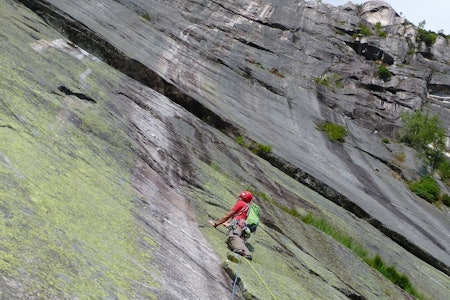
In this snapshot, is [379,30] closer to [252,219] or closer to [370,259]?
[370,259]

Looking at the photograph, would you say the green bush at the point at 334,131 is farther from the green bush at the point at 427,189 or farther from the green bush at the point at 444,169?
the green bush at the point at 444,169

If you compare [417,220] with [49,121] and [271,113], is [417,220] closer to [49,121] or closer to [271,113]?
[271,113]

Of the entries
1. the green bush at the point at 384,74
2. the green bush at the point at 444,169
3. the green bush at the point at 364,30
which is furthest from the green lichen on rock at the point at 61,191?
the green bush at the point at 364,30

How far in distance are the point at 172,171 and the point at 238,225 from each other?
A: 90.9 inches

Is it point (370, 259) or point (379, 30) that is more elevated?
point (379, 30)

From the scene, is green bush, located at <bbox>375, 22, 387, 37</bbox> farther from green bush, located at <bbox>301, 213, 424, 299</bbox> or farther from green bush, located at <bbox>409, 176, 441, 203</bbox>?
green bush, located at <bbox>301, 213, 424, 299</bbox>

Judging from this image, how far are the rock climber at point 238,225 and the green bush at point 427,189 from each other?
68.0ft

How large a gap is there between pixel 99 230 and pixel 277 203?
8562mm

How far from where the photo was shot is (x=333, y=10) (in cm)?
5341

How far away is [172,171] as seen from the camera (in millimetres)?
11484

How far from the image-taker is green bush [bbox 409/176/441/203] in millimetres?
28594

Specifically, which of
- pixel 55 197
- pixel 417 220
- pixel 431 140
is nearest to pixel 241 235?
pixel 55 197

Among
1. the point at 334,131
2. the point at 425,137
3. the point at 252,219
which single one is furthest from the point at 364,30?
the point at 252,219

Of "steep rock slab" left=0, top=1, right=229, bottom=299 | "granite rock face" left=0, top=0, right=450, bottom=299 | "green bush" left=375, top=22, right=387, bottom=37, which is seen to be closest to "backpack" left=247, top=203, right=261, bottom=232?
"granite rock face" left=0, top=0, right=450, bottom=299
